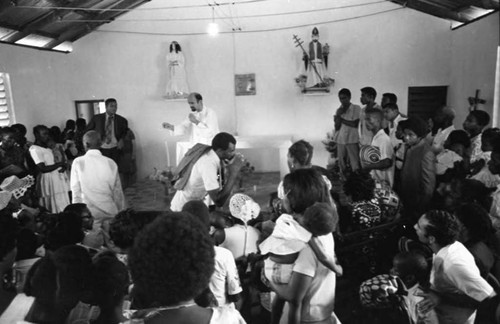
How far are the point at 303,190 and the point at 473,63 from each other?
6641 mm

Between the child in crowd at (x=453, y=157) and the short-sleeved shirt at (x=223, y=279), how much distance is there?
3.06 m

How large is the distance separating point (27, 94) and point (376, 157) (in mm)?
6539

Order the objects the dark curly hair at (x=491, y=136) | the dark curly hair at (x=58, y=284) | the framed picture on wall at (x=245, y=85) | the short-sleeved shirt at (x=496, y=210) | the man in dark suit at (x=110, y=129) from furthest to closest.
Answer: the framed picture on wall at (x=245, y=85)
the man in dark suit at (x=110, y=129)
the dark curly hair at (x=491, y=136)
the short-sleeved shirt at (x=496, y=210)
the dark curly hair at (x=58, y=284)

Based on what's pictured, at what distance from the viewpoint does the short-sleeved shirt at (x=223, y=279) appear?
2350 millimetres

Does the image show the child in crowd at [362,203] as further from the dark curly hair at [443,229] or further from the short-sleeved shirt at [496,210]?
the dark curly hair at [443,229]

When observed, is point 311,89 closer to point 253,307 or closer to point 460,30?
point 460,30

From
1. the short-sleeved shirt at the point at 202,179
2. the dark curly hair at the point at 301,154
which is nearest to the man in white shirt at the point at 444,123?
the dark curly hair at the point at 301,154

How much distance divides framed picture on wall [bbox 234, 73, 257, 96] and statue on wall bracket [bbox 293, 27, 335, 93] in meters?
0.96

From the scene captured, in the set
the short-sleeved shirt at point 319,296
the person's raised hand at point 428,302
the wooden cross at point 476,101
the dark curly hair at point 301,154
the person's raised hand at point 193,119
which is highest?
the wooden cross at point 476,101

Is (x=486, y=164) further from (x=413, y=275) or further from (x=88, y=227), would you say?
(x=88, y=227)

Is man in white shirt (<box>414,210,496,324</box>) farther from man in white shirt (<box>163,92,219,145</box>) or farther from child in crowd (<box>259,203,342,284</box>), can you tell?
man in white shirt (<box>163,92,219,145</box>)

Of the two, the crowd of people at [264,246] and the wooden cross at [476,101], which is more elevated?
the wooden cross at [476,101]

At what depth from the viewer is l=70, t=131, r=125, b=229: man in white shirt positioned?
12.8 ft

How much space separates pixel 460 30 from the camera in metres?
8.34
